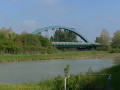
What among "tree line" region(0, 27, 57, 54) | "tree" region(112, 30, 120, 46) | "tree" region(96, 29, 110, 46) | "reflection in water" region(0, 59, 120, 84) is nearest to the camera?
"reflection in water" region(0, 59, 120, 84)

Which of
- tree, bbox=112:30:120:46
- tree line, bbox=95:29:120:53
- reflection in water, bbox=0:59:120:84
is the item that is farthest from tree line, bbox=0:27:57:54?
tree, bbox=112:30:120:46

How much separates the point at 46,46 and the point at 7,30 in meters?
13.6

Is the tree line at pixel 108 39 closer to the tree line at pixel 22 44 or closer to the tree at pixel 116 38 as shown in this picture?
the tree at pixel 116 38

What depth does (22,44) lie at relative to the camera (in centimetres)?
5669

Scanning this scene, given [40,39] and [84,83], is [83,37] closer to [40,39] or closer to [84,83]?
[40,39]

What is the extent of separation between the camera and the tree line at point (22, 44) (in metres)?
50.3

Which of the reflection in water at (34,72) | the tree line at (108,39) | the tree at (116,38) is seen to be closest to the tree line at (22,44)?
the reflection in water at (34,72)

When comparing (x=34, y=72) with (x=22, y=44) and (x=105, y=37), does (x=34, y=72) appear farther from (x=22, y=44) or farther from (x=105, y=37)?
(x=105, y=37)

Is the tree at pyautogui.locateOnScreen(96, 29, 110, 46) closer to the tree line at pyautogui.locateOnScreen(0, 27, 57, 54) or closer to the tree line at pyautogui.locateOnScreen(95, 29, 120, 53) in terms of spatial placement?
the tree line at pyautogui.locateOnScreen(95, 29, 120, 53)

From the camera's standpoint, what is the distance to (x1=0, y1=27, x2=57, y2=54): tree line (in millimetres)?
50312

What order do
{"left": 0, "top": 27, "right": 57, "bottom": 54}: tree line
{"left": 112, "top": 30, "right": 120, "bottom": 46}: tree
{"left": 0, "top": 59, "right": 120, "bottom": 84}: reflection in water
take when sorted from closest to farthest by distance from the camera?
1. {"left": 0, "top": 59, "right": 120, "bottom": 84}: reflection in water
2. {"left": 0, "top": 27, "right": 57, "bottom": 54}: tree line
3. {"left": 112, "top": 30, "right": 120, "bottom": 46}: tree

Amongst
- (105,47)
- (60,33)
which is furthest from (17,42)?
(60,33)

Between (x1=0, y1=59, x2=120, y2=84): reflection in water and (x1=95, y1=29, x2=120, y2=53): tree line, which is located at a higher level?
(x1=95, y1=29, x2=120, y2=53): tree line

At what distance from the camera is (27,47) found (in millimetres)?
54719
